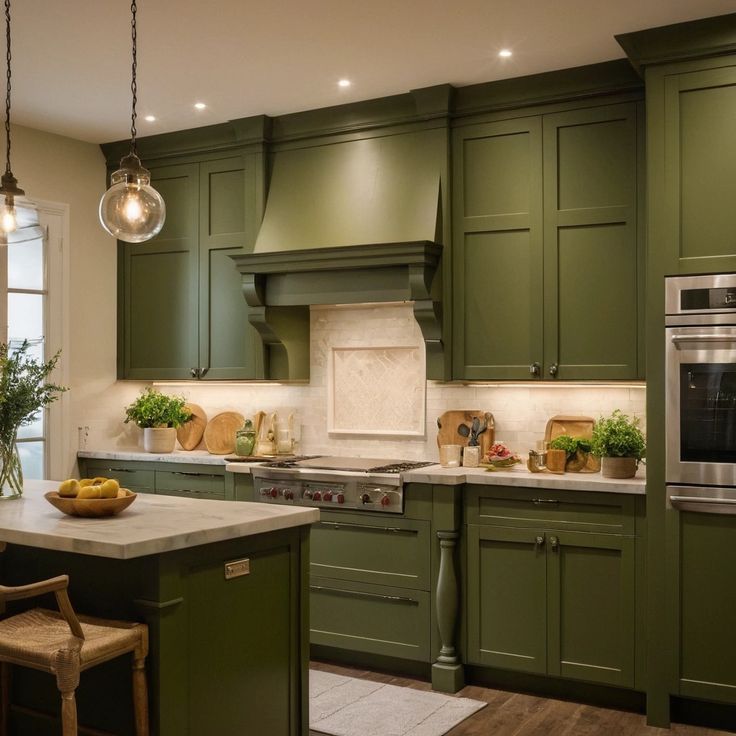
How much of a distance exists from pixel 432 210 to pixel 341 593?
2037 millimetres

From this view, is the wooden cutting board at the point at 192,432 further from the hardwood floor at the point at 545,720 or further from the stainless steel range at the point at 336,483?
the hardwood floor at the point at 545,720

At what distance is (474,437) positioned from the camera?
4953mm

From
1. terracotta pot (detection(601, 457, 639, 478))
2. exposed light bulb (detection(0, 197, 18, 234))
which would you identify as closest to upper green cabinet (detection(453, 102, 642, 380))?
terracotta pot (detection(601, 457, 639, 478))

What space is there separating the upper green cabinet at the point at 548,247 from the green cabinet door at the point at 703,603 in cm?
84

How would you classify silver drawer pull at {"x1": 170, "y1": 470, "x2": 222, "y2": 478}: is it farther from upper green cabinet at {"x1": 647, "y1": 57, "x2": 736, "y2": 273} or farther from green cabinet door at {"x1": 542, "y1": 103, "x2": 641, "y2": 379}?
upper green cabinet at {"x1": 647, "y1": 57, "x2": 736, "y2": 273}

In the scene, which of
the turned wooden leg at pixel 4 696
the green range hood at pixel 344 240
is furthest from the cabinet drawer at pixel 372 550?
the turned wooden leg at pixel 4 696

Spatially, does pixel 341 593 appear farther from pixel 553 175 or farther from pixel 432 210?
pixel 553 175

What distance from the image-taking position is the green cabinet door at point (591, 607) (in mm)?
4184

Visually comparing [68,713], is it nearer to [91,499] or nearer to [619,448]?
[91,499]

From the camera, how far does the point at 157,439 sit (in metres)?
5.74

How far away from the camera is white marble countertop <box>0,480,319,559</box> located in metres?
2.73

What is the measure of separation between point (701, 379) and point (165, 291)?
3386 mm

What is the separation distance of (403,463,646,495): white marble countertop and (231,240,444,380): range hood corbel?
0.60 m

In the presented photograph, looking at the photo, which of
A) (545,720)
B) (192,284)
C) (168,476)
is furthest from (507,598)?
(192,284)
